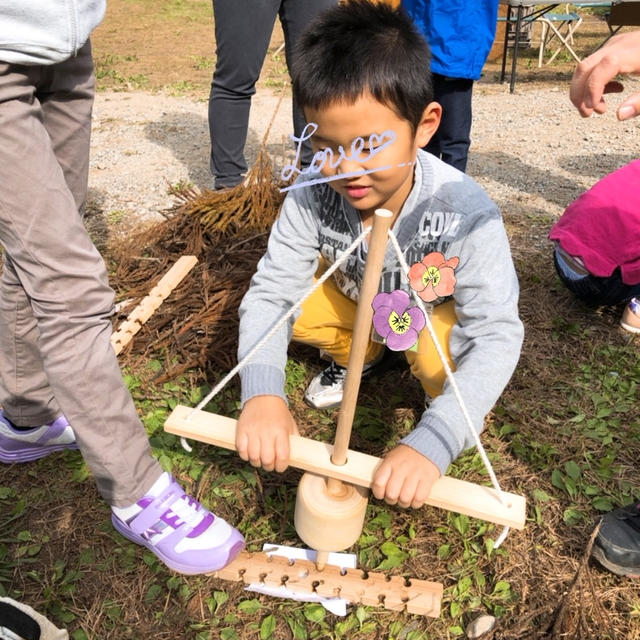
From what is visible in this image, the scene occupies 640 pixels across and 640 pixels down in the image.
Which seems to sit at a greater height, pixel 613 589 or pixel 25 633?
pixel 25 633

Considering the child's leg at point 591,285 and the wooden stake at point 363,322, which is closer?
the wooden stake at point 363,322

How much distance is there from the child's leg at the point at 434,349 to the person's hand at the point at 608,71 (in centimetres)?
89

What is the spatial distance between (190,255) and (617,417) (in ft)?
6.01

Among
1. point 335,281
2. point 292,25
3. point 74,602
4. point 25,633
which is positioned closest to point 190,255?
point 335,281

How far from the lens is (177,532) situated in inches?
61.7

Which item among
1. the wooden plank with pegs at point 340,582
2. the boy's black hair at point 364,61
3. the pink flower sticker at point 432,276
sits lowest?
the wooden plank with pegs at point 340,582

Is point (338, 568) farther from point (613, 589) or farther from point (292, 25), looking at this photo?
point (292, 25)

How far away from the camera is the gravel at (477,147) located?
4000mm

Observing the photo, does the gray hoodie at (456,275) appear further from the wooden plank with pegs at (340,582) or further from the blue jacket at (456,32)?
the blue jacket at (456,32)

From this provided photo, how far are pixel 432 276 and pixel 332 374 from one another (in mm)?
919

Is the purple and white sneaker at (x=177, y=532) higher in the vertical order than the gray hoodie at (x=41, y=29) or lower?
lower

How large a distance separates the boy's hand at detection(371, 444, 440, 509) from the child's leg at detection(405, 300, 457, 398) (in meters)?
0.54

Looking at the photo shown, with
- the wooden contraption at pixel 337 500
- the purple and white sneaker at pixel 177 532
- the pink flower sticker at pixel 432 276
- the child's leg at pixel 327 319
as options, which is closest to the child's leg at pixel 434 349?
the child's leg at pixel 327 319

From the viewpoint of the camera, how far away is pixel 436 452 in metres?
1.35
